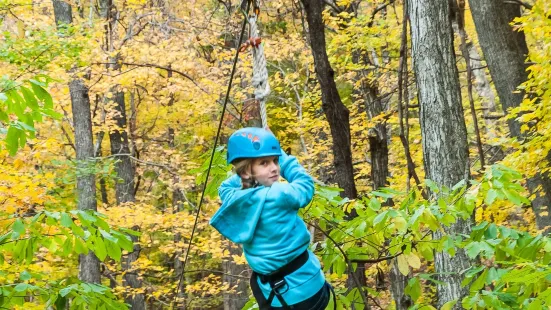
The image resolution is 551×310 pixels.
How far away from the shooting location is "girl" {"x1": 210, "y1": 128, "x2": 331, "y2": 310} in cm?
234

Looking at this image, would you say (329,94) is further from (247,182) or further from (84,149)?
(84,149)

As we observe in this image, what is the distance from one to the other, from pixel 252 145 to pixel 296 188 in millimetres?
258

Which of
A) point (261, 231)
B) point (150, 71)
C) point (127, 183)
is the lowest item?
point (127, 183)

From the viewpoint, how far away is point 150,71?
13.3m

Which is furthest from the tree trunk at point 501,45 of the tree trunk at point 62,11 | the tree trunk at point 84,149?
the tree trunk at point 62,11

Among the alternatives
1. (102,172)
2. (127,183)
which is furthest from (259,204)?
(127,183)

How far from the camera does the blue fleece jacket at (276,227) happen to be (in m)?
2.37

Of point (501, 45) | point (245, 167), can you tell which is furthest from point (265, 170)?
point (501, 45)

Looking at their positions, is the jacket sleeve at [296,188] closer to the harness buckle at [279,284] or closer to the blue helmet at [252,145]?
the blue helmet at [252,145]

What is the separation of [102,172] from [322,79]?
22.2 feet

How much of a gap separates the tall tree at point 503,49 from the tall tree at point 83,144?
7.90 metres

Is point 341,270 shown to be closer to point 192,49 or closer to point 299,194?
point 299,194

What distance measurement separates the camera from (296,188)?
7.76 feet

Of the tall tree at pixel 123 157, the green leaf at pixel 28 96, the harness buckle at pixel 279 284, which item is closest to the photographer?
the harness buckle at pixel 279 284
